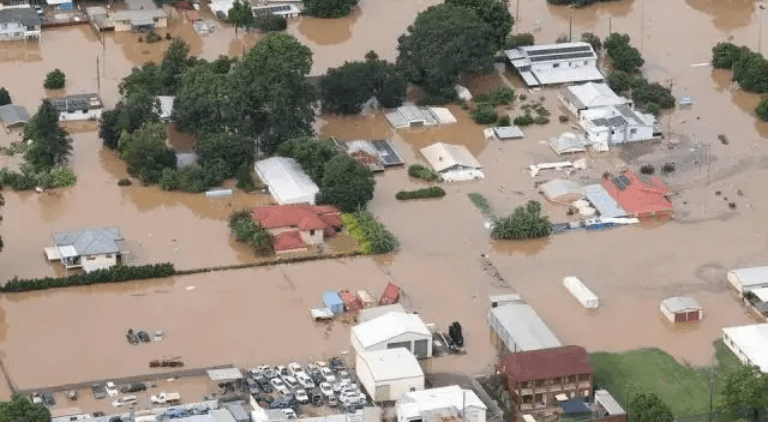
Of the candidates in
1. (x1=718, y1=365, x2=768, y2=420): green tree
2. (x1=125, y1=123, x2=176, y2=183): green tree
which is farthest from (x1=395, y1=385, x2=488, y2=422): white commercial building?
(x1=125, y1=123, x2=176, y2=183): green tree

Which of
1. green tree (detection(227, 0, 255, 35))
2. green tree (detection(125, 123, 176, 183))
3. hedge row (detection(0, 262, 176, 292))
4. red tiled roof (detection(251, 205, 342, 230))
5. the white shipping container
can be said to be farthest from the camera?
green tree (detection(227, 0, 255, 35))

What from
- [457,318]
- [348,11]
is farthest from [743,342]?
[348,11]

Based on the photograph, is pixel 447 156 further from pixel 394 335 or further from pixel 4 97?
pixel 4 97

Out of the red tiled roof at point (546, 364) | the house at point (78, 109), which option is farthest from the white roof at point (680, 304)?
the house at point (78, 109)

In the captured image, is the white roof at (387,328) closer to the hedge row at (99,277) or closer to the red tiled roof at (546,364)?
the red tiled roof at (546,364)

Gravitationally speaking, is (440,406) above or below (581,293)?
above

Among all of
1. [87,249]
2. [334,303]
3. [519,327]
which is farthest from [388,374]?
[87,249]

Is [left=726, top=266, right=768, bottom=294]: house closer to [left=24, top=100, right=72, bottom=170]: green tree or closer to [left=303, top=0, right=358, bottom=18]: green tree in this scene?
[left=24, top=100, right=72, bottom=170]: green tree
